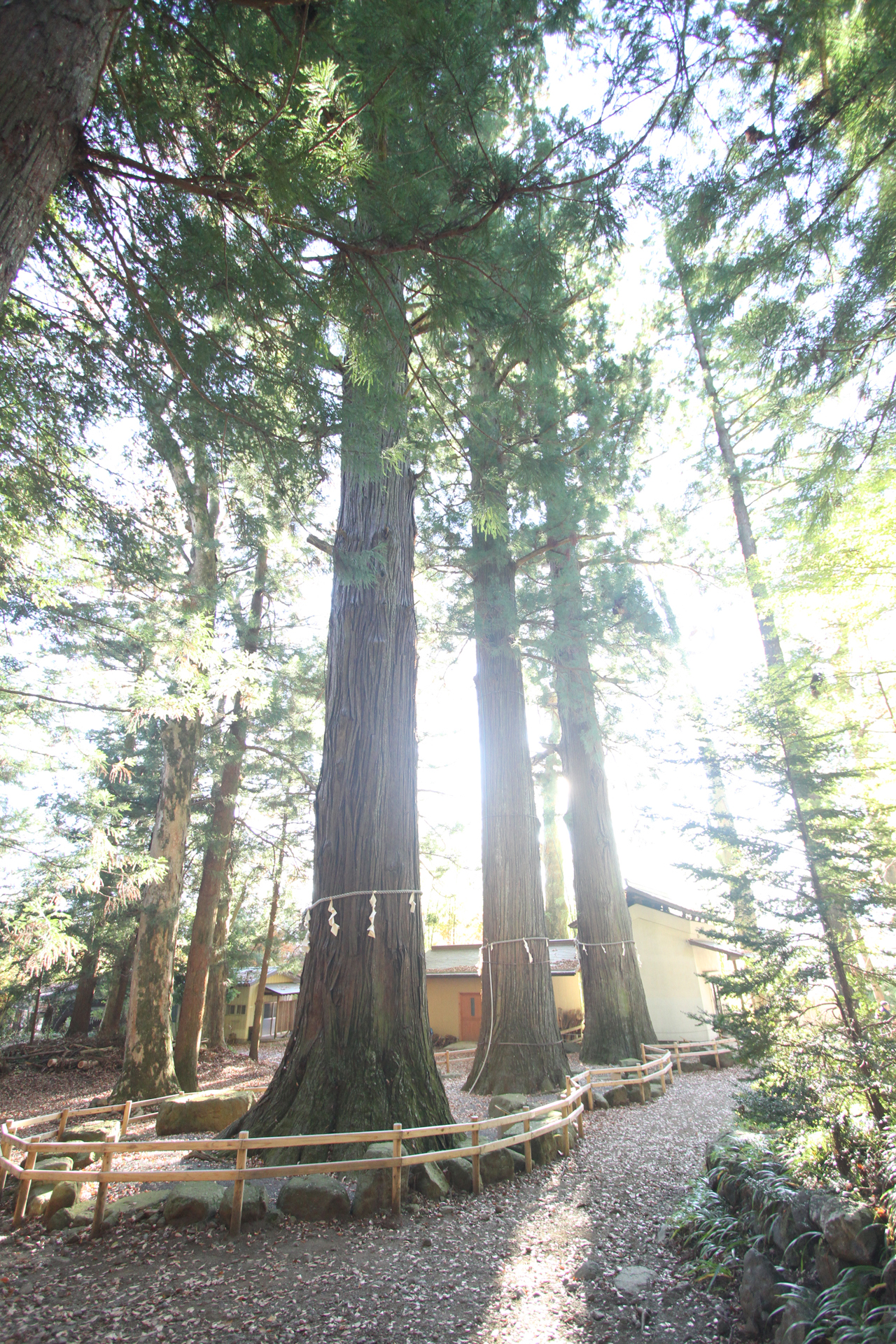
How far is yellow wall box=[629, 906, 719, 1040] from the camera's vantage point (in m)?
14.6

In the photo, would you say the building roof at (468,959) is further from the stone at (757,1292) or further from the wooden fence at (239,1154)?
the stone at (757,1292)

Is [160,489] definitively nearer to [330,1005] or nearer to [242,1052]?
[330,1005]

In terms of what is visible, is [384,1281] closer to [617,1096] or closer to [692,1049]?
[617,1096]

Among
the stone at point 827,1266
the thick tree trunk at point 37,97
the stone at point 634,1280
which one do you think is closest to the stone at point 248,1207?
the stone at point 634,1280

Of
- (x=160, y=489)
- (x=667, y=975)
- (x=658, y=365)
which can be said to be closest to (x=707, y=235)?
(x=160, y=489)

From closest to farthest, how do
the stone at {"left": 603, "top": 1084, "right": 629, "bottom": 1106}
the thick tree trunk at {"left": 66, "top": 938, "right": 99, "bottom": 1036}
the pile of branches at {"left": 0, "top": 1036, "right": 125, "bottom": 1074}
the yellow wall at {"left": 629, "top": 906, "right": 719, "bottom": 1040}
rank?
the stone at {"left": 603, "top": 1084, "right": 629, "bottom": 1106} → the pile of branches at {"left": 0, "top": 1036, "right": 125, "bottom": 1074} → the yellow wall at {"left": 629, "top": 906, "right": 719, "bottom": 1040} → the thick tree trunk at {"left": 66, "top": 938, "right": 99, "bottom": 1036}

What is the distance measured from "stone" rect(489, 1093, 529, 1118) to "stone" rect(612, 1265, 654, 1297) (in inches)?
95.9

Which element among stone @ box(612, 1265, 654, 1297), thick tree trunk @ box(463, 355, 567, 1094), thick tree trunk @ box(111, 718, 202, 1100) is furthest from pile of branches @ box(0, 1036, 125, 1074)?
stone @ box(612, 1265, 654, 1297)

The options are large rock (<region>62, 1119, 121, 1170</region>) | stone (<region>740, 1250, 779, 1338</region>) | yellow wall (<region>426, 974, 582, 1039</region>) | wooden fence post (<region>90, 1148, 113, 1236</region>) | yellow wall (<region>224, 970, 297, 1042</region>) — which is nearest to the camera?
stone (<region>740, 1250, 779, 1338</region>)

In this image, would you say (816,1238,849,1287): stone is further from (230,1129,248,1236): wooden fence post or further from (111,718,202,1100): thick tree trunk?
(111,718,202,1100): thick tree trunk

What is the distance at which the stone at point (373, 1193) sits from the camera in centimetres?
371

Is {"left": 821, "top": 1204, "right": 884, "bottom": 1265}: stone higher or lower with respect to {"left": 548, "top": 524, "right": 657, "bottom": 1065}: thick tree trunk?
lower

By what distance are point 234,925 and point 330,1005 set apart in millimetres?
16063

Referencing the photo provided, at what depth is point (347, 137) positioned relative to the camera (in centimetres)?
253
